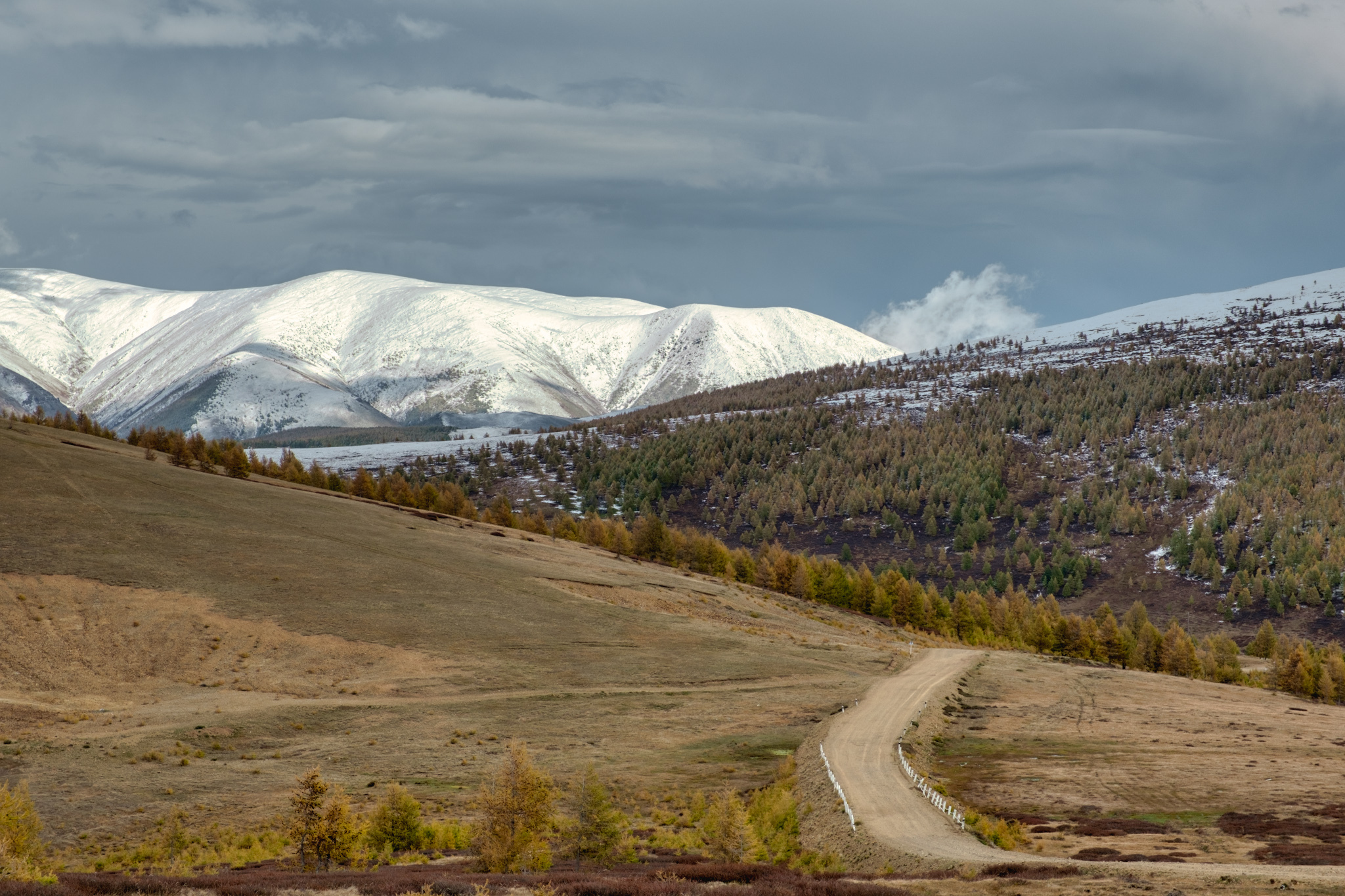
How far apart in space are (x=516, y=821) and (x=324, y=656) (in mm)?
45400

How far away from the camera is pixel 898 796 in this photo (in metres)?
51.8

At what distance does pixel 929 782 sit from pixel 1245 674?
11126 centimetres

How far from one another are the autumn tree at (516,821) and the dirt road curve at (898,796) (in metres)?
14.6

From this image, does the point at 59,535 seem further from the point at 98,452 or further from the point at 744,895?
the point at 744,895

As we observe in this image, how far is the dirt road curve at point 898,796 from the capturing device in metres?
36.7

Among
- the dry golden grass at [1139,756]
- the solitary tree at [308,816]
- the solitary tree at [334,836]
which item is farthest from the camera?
the dry golden grass at [1139,756]

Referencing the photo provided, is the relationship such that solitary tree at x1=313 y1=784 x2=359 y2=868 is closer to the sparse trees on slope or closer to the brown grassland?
the brown grassland

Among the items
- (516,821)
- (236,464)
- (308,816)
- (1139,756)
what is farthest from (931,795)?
(236,464)

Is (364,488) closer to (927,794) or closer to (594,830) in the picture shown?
(927,794)

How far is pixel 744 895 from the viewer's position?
32.1 meters

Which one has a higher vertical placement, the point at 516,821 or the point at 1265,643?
the point at 516,821

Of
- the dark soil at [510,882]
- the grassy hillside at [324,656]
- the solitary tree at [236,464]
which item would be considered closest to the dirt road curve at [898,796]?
the grassy hillside at [324,656]

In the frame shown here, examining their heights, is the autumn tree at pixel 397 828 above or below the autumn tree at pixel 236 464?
below

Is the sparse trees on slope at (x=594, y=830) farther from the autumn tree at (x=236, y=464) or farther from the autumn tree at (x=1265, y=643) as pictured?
the autumn tree at (x=1265, y=643)
